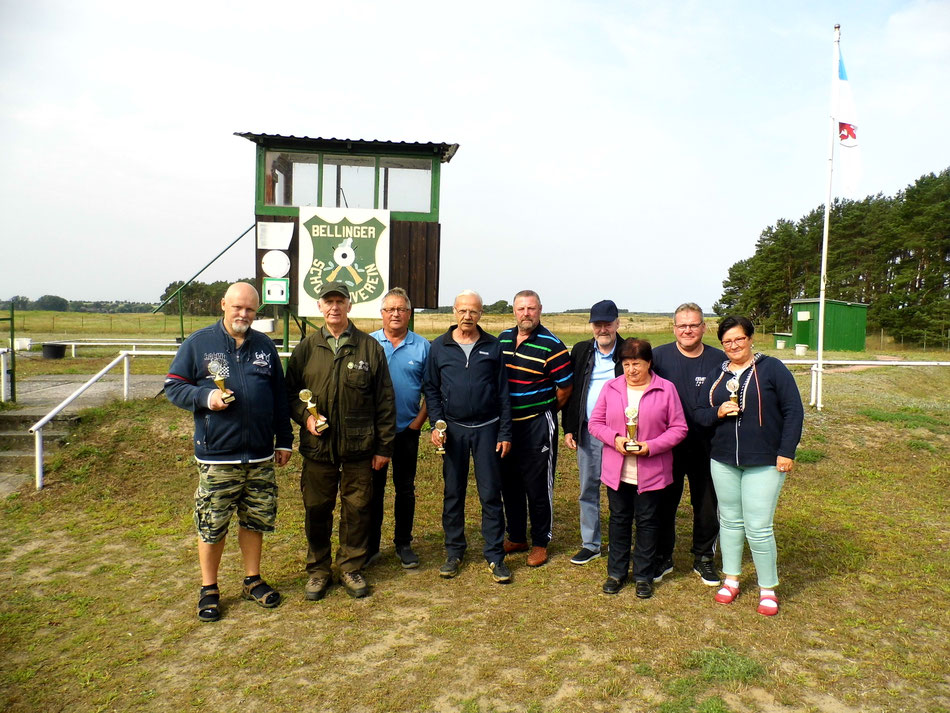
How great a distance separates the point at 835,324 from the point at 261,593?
92.7 feet

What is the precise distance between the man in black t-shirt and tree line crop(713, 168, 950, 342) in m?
39.8

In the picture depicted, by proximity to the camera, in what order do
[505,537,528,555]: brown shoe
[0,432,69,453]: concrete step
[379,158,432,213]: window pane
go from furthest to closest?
[379,158,432,213]: window pane
[0,432,69,453]: concrete step
[505,537,528,555]: brown shoe

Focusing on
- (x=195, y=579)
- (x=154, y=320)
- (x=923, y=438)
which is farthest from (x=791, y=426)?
(x=154, y=320)

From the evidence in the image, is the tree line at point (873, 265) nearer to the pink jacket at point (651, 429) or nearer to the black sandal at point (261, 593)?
the pink jacket at point (651, 429)

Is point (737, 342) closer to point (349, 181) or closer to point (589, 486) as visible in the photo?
point (589, 486)

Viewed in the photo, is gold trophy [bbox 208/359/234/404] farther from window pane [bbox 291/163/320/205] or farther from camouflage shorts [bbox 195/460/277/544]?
window pane [bbox 291/163/320/205]

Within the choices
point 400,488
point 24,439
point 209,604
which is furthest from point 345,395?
point 24,439

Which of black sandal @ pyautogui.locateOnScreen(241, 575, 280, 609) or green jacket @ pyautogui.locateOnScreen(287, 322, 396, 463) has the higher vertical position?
green jacket @ pyautogui.locateOnScreen(287, 322, 396, 463)

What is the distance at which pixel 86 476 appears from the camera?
7.00 meters

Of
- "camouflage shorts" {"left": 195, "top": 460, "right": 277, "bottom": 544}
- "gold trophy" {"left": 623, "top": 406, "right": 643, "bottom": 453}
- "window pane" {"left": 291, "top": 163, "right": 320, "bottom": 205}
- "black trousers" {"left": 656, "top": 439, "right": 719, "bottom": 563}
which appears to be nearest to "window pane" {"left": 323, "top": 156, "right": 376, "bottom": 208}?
"window pane" {"left": 291, "top": 163, "right": 320, "bottom": 205}

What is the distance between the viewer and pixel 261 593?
418cm

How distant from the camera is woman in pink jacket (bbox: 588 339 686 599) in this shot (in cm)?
428

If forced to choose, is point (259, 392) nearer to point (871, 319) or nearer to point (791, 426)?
point (791, 426)

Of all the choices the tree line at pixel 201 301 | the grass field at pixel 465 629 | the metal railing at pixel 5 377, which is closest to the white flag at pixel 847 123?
the grass field at pixel 465 629
